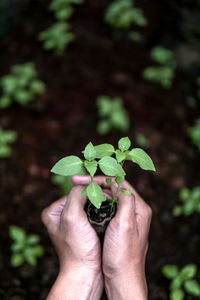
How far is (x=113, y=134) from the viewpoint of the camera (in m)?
3.77

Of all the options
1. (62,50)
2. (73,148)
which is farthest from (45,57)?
(73,148)

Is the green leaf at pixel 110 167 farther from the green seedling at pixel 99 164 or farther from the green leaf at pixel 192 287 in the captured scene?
the green leaf at pixel 192 287

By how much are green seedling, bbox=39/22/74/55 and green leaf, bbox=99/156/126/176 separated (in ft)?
10.4

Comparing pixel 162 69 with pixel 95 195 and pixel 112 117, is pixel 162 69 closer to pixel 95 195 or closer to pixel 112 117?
pixel 112 117

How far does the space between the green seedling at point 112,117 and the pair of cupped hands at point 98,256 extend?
1.80m

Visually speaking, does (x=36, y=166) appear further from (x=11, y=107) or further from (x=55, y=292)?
(x=55, y=292)

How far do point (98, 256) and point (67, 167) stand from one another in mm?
653

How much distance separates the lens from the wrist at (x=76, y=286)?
183 centimetres

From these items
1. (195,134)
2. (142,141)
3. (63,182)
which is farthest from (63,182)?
(195,134)

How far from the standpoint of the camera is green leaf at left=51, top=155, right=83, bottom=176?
1.49 meters

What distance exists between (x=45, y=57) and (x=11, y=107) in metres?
0.91

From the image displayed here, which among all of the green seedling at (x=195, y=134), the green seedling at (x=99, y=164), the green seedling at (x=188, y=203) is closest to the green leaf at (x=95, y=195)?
the green seedling at (x=99, y=164)

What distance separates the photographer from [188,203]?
3.21 metres

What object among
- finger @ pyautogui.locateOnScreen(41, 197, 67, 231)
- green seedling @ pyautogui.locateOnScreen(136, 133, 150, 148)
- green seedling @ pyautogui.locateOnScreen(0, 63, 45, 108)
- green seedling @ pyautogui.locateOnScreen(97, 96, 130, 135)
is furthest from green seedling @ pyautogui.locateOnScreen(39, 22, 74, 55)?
finger @ pyautogui.locateOnScreen(41, 197, 67, 231)
